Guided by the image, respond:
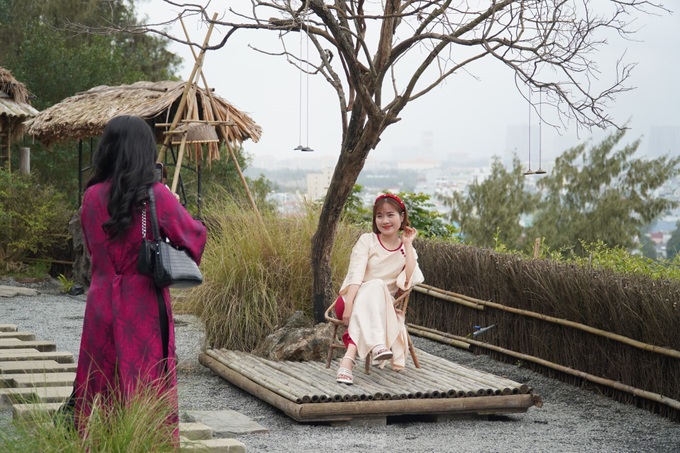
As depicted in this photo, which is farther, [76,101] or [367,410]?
[76,101]

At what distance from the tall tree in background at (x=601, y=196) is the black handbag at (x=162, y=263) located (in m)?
37.5

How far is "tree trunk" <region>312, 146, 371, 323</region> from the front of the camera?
23.9 feet

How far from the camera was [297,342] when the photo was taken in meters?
7.16

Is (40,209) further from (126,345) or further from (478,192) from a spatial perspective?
(478,192)

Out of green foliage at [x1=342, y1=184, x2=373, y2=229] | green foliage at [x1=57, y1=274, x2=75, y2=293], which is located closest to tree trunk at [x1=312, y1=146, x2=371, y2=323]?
green foliage at [x1=342, y1=184, x2=373, y2=229]

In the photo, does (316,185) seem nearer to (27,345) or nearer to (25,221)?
Result: (27,345)

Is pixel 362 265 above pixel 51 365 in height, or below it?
above

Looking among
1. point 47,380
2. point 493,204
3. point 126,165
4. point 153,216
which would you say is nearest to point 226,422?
point 47,380

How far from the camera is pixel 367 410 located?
5.80 metres

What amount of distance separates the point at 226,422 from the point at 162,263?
2.18 m

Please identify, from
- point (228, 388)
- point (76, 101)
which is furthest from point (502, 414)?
point (76, 101)

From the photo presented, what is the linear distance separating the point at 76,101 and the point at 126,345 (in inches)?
408

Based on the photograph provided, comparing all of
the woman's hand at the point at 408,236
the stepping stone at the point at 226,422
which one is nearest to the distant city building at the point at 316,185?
the woman's hand at the point at 408,236

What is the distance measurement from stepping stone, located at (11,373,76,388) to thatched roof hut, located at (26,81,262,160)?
579 cm
